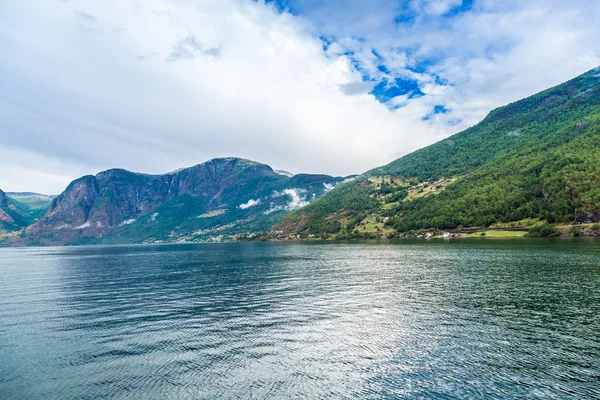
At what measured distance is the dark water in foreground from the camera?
22.9m

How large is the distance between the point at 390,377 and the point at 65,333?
36.4 metres

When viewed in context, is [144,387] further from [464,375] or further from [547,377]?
[547,377]

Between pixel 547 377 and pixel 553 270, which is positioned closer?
pixel 547 377

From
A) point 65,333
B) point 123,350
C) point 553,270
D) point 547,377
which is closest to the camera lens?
point 547,377

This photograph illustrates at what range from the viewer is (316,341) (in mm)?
31797

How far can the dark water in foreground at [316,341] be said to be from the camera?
2292 centimetres

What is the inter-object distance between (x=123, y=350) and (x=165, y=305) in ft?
65.1

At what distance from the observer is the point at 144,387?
23484 millimetres

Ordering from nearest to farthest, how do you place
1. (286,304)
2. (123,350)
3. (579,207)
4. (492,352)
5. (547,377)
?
1. (547,377)
2. (492,352)
3. (123,350)
4. (286,304)
5. (579,207)

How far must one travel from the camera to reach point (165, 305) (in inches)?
1984

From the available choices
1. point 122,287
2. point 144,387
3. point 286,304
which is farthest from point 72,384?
point 122,287

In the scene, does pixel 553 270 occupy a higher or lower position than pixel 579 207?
lower

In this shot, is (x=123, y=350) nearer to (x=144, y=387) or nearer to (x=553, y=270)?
(x=144, y=387)

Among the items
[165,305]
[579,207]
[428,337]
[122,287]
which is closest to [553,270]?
[428,337]
